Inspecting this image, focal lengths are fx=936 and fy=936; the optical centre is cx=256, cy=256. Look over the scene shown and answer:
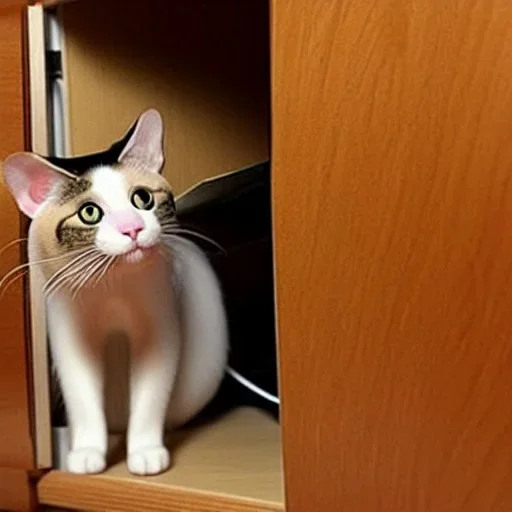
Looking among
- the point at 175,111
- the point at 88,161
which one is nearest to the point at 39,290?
the point at 88,161

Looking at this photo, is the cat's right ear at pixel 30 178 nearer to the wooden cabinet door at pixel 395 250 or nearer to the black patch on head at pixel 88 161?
the black patch on head at pixel 88 161

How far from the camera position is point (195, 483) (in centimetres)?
81

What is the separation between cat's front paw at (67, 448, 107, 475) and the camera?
833 mm

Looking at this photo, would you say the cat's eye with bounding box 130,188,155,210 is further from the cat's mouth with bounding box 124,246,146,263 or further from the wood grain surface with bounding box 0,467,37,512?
the wood grain surface with bounding box 0,467,37,512

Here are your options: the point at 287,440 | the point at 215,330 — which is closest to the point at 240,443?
the point at 215,330

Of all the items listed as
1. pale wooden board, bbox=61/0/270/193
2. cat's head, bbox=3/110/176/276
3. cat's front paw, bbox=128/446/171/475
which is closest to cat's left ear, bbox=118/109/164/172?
cat's head, bbox=3/110/176/276

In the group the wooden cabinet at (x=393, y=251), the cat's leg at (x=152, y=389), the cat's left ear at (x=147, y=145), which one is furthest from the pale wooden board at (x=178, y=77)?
the wooden cabinet at (x=393, y=251)

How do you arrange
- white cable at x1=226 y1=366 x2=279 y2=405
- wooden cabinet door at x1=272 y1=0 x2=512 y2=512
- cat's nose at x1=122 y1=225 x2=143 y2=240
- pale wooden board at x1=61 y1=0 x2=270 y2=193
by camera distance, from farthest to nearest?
white cable at x1=226 y1=366 x2=279 y2=405 < pale wooden board at x1=61 y1=0 x2=270 y2=193 < cat's nose at x1=122 y1=225 x2=143 y2=240 < wooden cabinet door at x1=272 y1=0 x2=512 y2=512

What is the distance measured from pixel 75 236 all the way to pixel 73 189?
0.14ft

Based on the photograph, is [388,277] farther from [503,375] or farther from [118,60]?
[118,60]

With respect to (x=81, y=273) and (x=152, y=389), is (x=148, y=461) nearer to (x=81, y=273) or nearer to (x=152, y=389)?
(x=152, y=389)

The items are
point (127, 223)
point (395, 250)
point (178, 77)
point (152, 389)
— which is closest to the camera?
point (395, 250)

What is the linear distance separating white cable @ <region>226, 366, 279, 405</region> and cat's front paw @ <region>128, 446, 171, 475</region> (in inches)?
7.9

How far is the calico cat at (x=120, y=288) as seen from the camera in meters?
0.78
